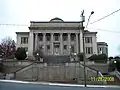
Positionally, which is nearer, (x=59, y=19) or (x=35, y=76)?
(x=35, y=76)

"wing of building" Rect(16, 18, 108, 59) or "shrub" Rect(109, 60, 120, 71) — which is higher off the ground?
"wing of building" Rect(16, 18, 108, 59)

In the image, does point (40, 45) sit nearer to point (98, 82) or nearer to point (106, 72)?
point (106, 72)

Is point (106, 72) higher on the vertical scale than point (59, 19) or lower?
lower

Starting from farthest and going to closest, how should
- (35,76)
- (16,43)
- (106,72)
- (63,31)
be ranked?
(16,43), (63,31), (106,72), (35,76)

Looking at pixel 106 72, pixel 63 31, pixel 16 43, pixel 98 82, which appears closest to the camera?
pixel 98 82

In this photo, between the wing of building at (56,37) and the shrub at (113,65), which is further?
the wing of building at (56,37)

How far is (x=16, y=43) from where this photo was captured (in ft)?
275

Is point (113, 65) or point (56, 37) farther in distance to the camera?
point (56, 37)

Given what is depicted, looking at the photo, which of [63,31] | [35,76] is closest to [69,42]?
[63,31]

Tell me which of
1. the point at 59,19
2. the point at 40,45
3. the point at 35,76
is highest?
the point at 59,19

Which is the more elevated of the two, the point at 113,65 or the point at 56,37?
the point at 56,37

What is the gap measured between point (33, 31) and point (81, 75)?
34791 millimetres

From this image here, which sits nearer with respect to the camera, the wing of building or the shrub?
the shrub

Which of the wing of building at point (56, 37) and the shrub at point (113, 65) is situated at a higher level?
the wing of building at point (56, 37)
